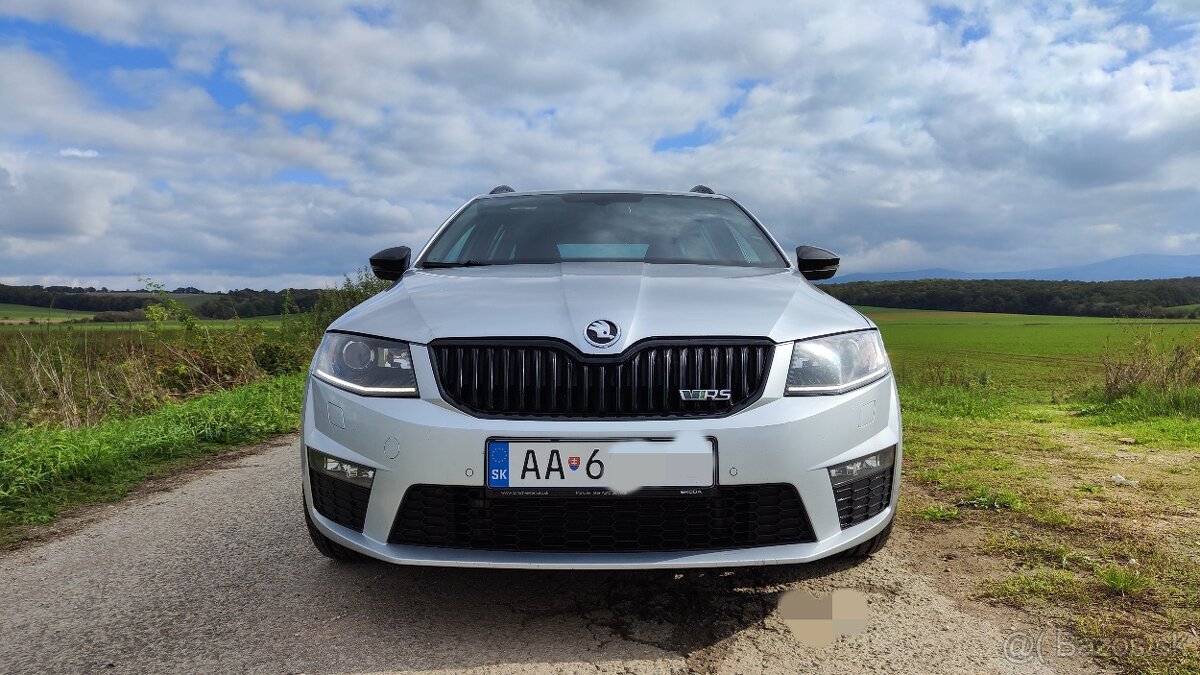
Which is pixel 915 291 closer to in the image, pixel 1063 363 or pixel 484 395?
pixel 1063 363

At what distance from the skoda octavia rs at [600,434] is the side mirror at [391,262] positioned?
3.75 ft

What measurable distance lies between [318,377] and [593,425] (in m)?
1.00

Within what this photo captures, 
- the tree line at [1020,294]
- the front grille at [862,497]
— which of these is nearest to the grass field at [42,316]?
the front grille at [862,497]

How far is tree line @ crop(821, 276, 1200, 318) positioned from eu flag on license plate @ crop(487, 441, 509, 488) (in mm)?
41126

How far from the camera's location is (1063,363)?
965 inches

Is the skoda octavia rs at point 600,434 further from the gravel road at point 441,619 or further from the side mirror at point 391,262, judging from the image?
the side mirror at point 391,262

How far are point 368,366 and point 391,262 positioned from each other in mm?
1399

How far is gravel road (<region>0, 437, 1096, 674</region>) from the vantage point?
7.82 ft

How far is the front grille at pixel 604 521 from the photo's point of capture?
2422 millimetres

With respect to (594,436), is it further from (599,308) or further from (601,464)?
(599,308)

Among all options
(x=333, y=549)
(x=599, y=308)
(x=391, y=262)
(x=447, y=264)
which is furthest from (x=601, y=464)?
(x=391, y=262)

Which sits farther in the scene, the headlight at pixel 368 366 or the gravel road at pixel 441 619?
the headlight at pixel 368 366

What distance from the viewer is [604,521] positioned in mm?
2436

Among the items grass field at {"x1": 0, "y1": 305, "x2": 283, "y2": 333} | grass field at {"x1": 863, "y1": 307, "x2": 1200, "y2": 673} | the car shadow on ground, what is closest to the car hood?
the car shadow on ground
